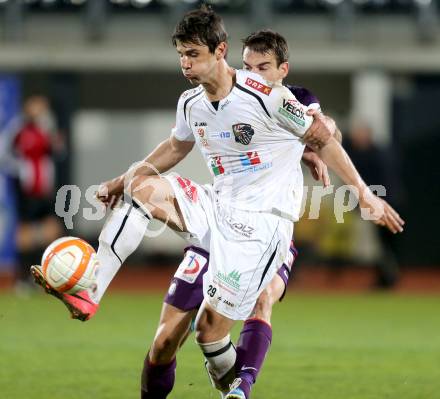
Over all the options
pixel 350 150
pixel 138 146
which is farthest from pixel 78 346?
pixel 138 146

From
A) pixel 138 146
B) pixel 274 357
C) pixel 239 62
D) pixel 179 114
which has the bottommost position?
pixel 138 146

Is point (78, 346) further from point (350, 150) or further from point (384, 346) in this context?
point (350, 150)

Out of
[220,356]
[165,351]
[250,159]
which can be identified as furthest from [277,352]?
[250,159]

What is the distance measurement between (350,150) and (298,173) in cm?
882

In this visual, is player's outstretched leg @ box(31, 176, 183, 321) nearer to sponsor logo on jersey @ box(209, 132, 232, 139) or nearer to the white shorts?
the white shorts

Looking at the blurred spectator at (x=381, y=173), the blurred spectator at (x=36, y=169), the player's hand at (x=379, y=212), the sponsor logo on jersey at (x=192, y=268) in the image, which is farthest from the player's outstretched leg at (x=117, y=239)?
the blurred spectator at (x=381, y=173)

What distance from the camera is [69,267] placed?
5531mm

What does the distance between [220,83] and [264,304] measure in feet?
4.01

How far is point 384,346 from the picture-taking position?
9609 millimetres

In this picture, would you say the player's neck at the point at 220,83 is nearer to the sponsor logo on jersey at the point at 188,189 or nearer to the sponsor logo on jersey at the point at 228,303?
the sponsor logo on jersey at the point at 188,189

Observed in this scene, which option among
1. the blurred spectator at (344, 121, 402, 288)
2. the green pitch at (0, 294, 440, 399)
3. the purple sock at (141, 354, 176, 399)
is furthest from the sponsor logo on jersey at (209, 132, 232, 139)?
the blurred spectator at (344, 121, 402, 288)

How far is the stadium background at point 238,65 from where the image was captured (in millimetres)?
16219

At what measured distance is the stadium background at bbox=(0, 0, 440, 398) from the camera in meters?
16.2

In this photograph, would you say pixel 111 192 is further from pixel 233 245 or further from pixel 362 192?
pixel 362 192
